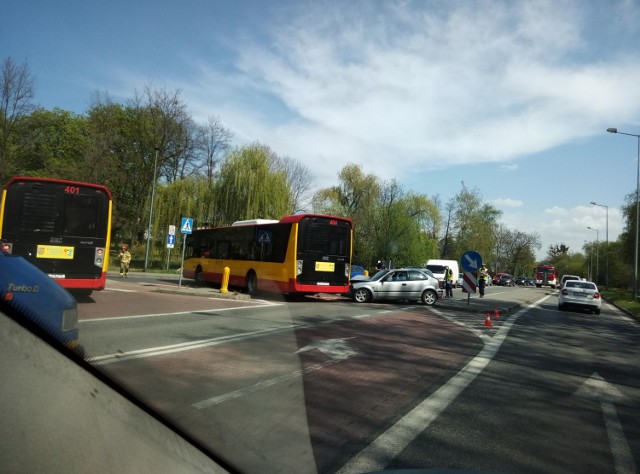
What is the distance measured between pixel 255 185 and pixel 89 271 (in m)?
33.2

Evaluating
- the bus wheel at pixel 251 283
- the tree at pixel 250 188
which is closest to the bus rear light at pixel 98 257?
the bus wheel at pixel 251 283

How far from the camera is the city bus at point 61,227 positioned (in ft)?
7.61

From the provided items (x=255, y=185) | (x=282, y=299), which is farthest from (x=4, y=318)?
(x=255, y=185)

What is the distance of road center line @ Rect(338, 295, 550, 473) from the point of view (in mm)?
3725

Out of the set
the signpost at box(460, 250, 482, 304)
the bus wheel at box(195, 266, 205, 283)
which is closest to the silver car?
the signpost at box(460, 250, 482, 304)

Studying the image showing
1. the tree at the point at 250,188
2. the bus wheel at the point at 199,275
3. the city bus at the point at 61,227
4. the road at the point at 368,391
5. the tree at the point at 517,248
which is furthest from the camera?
the tree at the point at 517,248

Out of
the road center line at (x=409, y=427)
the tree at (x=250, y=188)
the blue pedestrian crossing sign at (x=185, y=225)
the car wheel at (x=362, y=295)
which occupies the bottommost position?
the road center line at (x=409, y=427)

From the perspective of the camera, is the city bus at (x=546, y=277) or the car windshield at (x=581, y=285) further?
the city bus at (x=546, y=277)

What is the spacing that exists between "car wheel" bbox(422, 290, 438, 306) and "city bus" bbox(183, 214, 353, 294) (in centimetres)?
366

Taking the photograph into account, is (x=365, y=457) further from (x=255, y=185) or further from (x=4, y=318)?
(x=255, y=185)

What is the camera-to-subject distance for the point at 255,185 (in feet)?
117

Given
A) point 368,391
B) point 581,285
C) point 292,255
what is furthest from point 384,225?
point 368,391

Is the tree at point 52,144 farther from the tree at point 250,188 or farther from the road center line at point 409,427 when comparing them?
the tree at point 250,188

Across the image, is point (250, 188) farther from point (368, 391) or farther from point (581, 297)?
point (368, 391)
